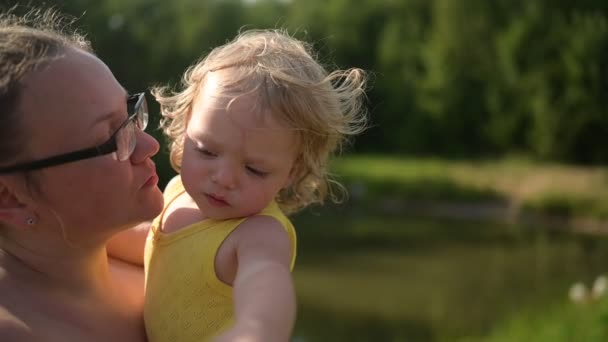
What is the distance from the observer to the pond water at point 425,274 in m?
10.9

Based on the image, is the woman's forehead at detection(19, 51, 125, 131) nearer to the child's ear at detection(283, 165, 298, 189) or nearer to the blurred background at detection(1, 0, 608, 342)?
the child's ear at detection(283, 165, 298, 189)

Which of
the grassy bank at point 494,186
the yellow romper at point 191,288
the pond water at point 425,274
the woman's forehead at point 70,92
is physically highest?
the woman's forehead at point 70,92

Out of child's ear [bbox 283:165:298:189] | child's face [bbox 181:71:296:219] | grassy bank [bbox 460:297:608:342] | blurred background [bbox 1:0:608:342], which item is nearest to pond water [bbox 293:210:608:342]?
blurred background [bbox 1:0:608:342]

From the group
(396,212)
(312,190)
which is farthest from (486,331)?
(396,212)

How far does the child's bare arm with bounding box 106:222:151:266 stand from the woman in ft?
0.90

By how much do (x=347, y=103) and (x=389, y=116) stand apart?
1110 inches

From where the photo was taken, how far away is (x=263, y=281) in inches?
59.3

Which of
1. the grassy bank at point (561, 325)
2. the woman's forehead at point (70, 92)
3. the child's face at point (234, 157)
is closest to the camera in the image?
the woman's forehead at point (70, 92)

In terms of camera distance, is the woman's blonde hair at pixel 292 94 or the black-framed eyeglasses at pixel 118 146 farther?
the woman's blonde hair at pixel 292 94

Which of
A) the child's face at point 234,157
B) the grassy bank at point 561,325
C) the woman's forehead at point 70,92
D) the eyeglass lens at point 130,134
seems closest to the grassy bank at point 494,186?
the grassy bank at point 561,325

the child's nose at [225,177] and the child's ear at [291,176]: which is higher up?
the child's nose at [225,177]

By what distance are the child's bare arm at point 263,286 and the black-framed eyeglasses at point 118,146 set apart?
0.27m

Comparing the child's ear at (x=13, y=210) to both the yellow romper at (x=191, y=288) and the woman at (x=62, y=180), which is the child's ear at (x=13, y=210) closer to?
the woman at (x=62, y=180)

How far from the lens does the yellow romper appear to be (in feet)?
5.67
